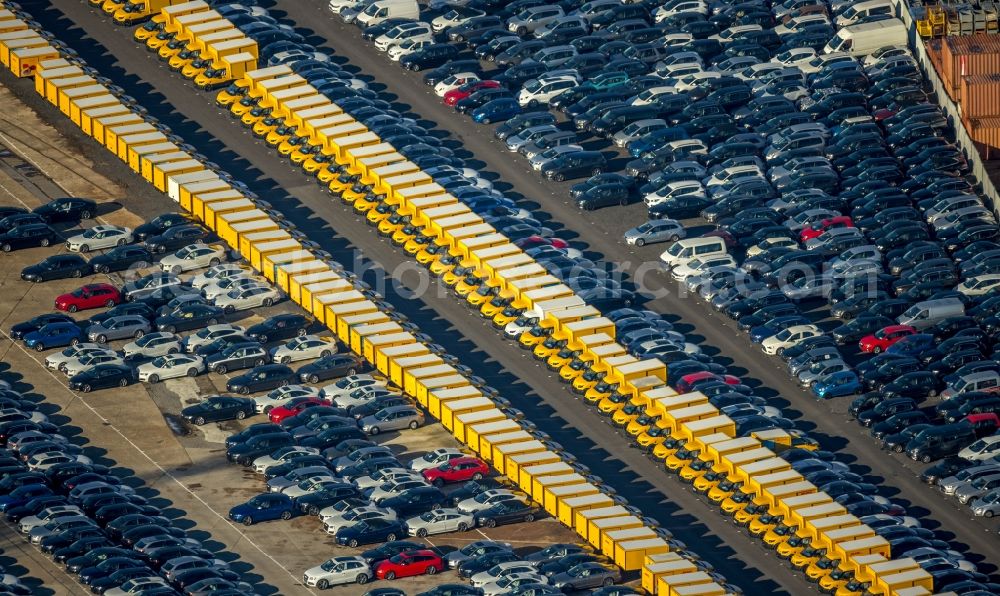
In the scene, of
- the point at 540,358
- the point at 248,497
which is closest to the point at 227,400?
the point at 248,497

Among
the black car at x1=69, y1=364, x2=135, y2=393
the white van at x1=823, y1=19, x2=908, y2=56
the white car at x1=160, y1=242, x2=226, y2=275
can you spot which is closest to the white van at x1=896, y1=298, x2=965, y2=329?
the white van at x1=823, y1=19, x2=908, y2=56

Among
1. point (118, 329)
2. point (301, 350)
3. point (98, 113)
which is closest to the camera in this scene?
point (301, 350)

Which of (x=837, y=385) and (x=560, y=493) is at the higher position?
(x=837, y=385)

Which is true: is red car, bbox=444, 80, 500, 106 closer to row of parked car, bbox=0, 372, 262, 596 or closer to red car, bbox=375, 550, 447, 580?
row of parked car, bbox=0, 372, 262, 596

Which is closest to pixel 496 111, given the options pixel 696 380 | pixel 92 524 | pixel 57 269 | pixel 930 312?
pixel 57 269

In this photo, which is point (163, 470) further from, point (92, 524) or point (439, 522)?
point (439, 522)

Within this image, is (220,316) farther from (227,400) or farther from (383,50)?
(383,50)
